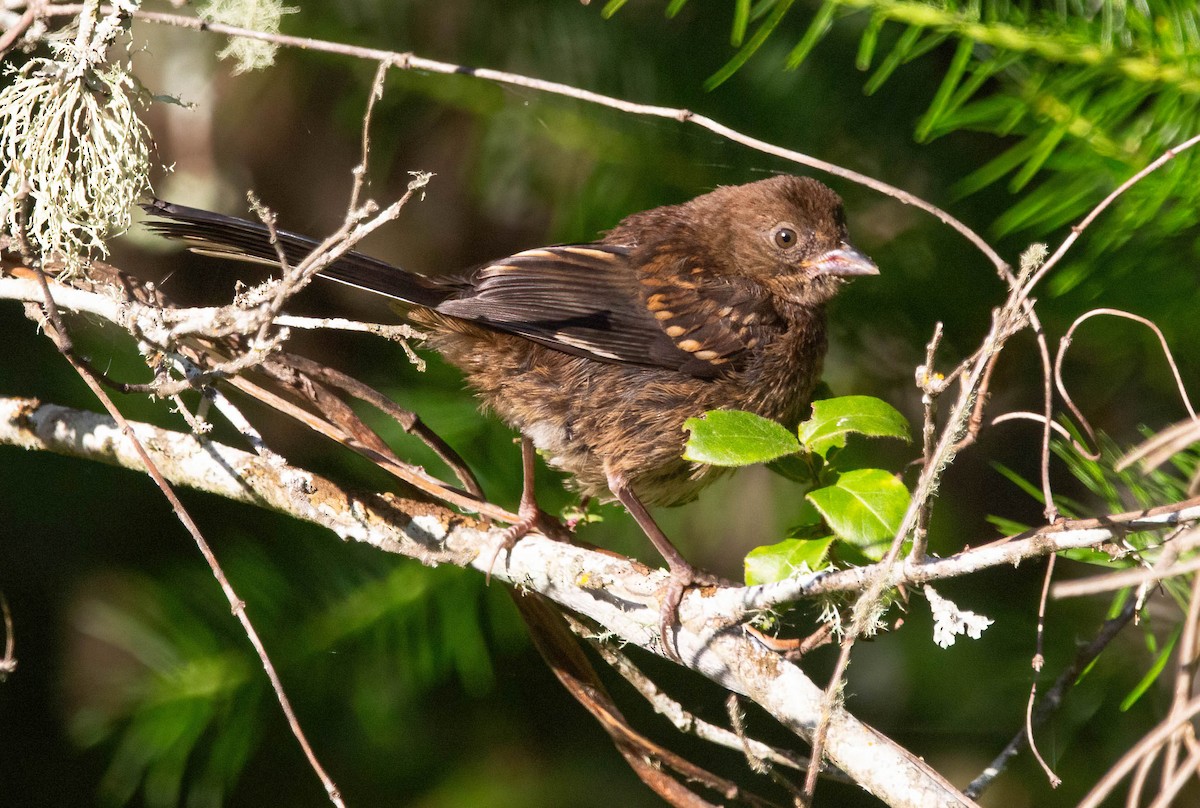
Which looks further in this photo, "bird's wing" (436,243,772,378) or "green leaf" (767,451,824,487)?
"bird's wing" (436,243,772,378)

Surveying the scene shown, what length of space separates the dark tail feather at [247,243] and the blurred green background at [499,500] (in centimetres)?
59

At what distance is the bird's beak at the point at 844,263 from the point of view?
2.67m

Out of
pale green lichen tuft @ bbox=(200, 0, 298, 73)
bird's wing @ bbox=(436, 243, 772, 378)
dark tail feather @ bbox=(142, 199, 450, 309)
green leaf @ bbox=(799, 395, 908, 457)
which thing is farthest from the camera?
bird's wing @ bbox=(436, 243, 772, 378)

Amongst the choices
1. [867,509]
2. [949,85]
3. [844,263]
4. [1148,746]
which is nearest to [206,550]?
[867,509]

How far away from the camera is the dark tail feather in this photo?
218 cm

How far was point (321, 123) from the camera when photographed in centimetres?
366

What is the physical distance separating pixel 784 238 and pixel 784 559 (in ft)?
4.55

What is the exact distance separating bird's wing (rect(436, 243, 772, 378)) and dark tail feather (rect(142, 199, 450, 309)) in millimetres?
155

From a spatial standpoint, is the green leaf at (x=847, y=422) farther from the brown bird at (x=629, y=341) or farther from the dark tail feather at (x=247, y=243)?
the dark tail feather at (x=247, y=243)

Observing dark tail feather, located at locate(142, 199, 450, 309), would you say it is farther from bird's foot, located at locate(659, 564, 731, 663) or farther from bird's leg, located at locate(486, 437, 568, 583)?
bird's foot, located at locate(659, 564, 731, 663)

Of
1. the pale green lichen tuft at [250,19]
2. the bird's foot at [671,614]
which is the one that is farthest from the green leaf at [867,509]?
the pale green lichen tuft at [250,19]

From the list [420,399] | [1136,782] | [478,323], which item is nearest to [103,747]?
[420,399]

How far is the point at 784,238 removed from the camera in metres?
2.89

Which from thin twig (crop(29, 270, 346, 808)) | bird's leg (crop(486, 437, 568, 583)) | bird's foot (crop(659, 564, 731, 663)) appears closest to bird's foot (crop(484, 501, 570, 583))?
bird's leg (crop(486, 437, 568, 583))
